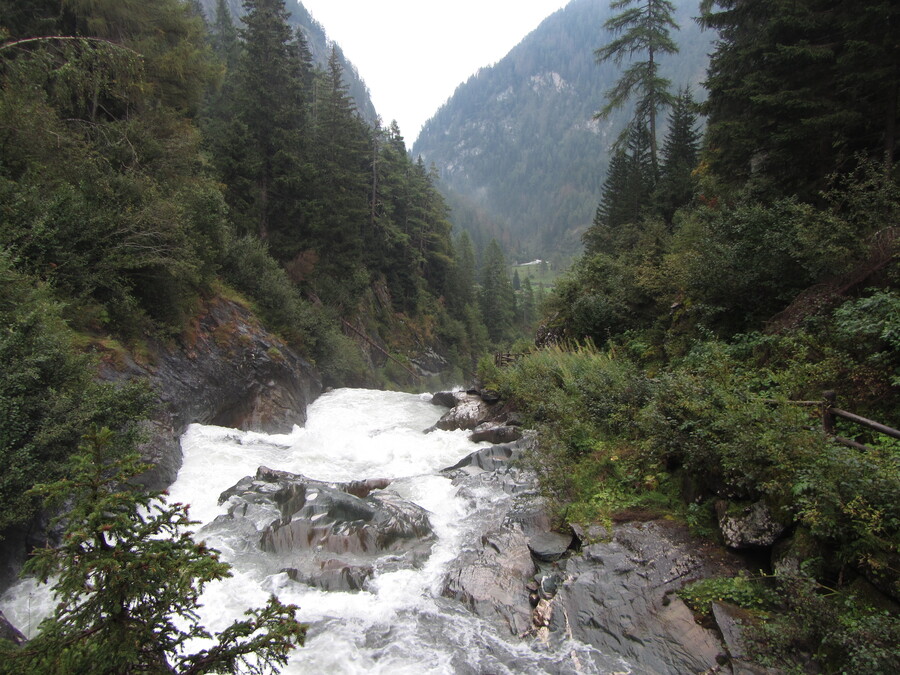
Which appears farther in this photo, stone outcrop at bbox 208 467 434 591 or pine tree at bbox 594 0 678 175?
pine tree at bbox 594 0 678 175

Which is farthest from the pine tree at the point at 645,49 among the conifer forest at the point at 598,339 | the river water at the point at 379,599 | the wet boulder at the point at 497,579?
the wet boulder at the point at 497,579

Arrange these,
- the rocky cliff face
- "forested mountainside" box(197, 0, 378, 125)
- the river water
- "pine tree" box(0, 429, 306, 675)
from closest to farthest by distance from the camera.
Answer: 1. "pine tree" box(0, 429, 306, 675)
2. the river water
3. the rocky cliff face
4. "forested mountainside" box(197, 0, 378, 125)

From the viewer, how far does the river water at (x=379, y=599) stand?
16.2 feet

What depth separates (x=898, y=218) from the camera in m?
7.29

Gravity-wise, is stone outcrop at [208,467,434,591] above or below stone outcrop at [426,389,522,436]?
above

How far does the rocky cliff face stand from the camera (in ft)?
31.9

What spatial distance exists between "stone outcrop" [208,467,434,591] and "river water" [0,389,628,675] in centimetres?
21

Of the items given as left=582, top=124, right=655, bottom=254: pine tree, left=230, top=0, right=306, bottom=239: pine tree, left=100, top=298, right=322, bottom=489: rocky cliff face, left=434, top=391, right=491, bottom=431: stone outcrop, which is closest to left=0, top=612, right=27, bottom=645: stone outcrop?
left=100, top=298, right=322, bottom=489: rocky cliff face

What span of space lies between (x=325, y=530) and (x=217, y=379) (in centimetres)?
808

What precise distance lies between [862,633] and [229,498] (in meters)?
9.21

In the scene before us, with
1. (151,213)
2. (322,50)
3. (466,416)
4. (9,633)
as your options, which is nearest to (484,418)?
(466,416)

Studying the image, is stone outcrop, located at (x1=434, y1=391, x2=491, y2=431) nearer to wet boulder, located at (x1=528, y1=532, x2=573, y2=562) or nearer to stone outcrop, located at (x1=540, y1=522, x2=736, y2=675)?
wet boulder, located at (x1=528, y1=532, x2=573, y2=562)

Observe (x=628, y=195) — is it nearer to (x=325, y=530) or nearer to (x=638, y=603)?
(x=325, y=530)

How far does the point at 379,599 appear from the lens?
6125 mm
